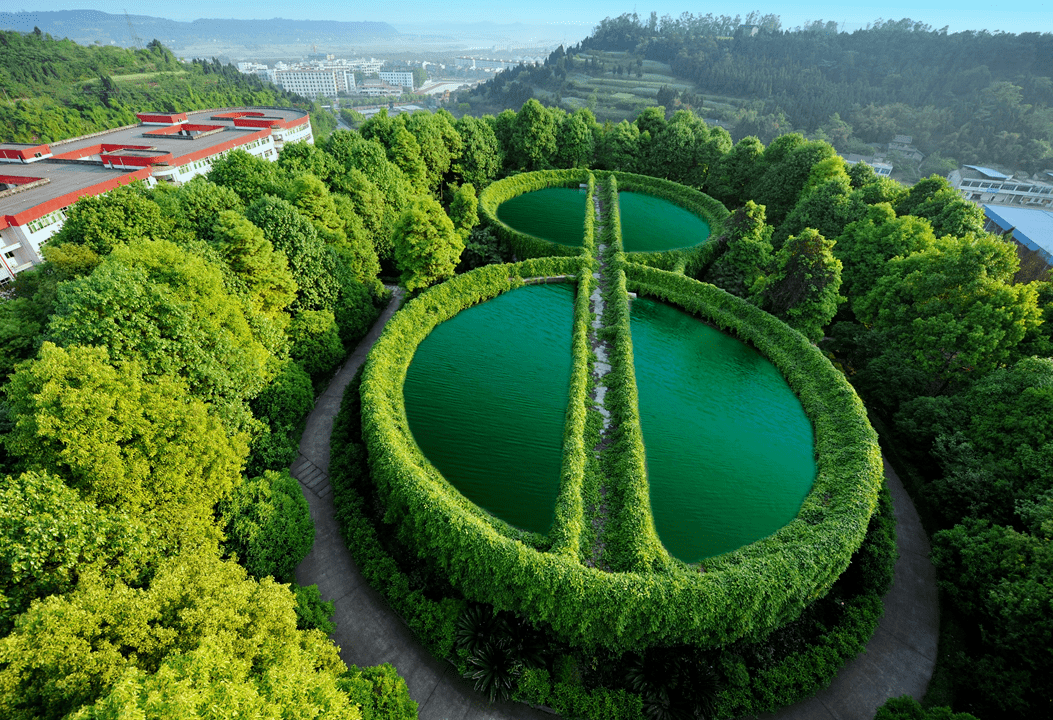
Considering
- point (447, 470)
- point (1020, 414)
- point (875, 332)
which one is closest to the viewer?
point (1020, 414)

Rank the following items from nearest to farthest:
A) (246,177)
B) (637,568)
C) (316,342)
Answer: (637,568) → (316,342) → (246,177)

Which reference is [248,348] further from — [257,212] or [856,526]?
[856,526]

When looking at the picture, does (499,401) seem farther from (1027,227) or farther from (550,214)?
(1027,227)

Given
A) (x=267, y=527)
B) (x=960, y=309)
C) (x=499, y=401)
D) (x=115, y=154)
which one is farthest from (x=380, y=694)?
(x=115, y=154)

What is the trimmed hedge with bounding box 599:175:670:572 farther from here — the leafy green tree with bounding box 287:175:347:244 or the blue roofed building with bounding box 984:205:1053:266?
the blue roofed building with bounding box 984:205:1053:266

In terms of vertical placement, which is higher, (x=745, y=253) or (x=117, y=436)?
(x=117, y=436)

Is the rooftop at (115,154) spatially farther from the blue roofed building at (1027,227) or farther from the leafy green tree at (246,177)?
the blue roofed building at (1027,227)

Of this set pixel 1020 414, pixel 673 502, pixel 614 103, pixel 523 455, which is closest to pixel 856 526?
pixel 673 502
